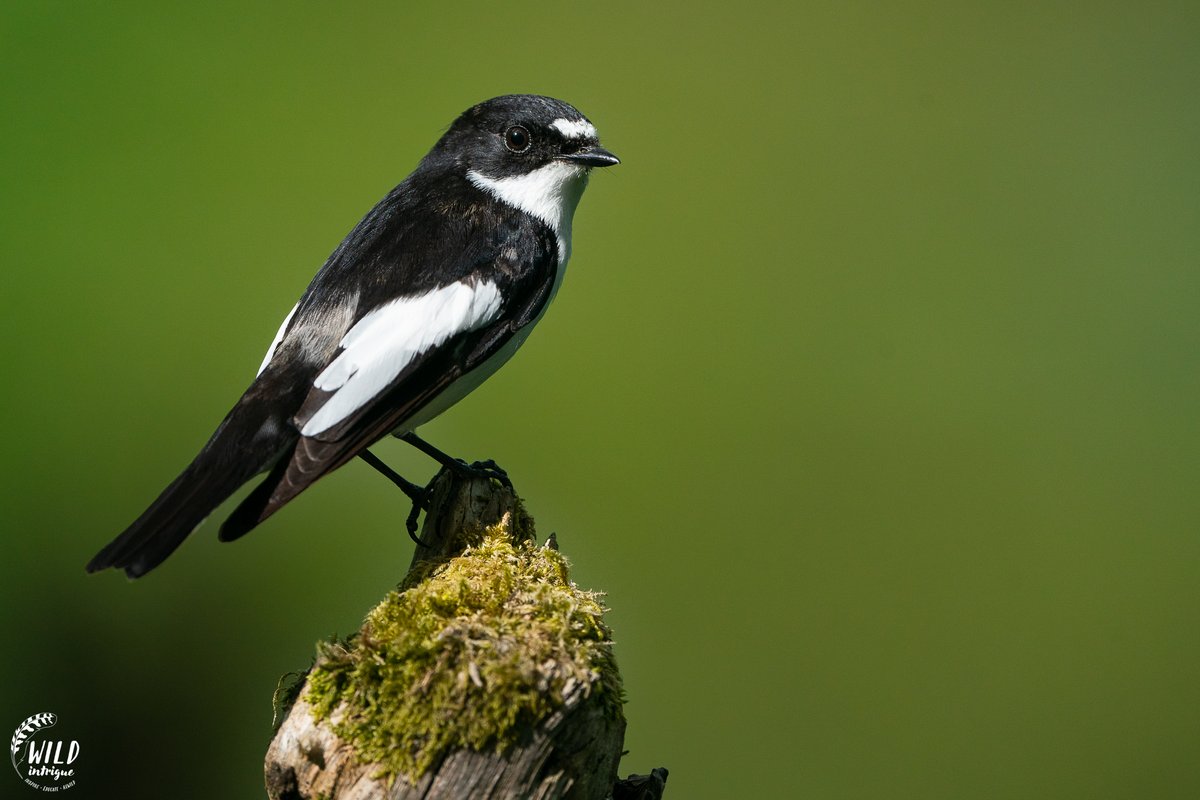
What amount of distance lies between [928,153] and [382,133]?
15.8ft

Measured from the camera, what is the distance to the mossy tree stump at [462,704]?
235 cm

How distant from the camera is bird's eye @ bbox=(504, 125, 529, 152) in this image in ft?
14.1

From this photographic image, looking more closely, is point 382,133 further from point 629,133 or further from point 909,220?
point 909,220

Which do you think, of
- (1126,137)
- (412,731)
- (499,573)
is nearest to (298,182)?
(499,573)

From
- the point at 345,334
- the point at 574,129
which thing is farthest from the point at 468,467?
the point at 574,129

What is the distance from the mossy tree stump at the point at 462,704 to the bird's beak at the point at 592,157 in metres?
1.89

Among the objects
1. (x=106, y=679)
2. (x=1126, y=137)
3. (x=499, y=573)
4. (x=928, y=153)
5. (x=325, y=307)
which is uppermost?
(x=1126, y=137)

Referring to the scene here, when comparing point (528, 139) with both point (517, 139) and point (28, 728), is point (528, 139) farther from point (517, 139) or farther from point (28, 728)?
point (28, 728)

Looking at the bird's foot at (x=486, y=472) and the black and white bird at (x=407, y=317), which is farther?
the bird's foot at (x=486, y=472)

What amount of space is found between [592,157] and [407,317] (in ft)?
3.51

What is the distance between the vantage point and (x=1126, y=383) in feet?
28.2

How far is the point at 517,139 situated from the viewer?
4.29 metres

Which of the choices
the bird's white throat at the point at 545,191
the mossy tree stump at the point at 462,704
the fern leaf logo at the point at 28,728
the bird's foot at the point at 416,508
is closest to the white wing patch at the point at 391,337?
the bird's white throat at the point at 545,191

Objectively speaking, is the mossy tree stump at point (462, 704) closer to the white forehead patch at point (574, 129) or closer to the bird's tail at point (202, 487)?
the bird's tail at point (202, 487)
